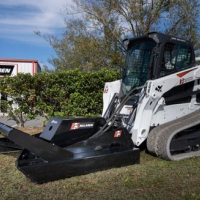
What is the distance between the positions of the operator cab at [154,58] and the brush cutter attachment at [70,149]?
138 centimetres

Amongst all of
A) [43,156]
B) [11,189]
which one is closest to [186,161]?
[43,156]

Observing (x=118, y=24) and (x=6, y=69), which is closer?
(x=118, y=24)

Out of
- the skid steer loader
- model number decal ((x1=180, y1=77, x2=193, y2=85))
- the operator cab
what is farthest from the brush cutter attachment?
model number decal ((x1=180, y1=77, x2=193, y2=85))

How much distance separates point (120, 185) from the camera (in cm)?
428

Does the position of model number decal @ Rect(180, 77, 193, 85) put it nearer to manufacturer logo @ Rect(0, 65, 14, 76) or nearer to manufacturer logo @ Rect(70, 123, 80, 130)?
manufacturer logo @ Rect(70, 123, 80, 130)

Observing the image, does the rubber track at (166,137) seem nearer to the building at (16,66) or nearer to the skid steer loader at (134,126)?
the skid steer loader at (134,126)

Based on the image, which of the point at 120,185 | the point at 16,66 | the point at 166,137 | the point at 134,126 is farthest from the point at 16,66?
the point at 120,185

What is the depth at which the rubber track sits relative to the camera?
5.25m

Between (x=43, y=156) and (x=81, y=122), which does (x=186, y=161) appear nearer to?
(x=81, y=122)

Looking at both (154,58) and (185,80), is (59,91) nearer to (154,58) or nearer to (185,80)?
(154,58)

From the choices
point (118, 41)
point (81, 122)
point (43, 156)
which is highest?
point (118, 41)

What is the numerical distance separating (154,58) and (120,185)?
2544mm

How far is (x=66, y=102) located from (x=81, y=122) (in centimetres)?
487

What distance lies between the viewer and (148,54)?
6113 mm
